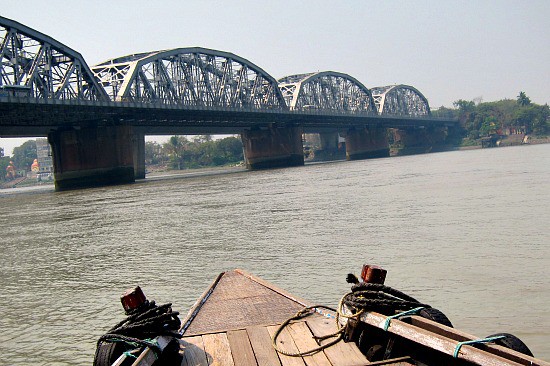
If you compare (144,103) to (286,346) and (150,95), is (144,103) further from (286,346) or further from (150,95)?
(286,346)

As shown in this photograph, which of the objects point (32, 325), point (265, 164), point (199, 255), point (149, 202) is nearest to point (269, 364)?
point (32, 325)

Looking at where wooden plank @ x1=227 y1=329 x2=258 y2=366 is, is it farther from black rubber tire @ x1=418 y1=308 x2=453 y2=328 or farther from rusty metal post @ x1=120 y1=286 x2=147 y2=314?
black rubber tire @ x1=418 y1=308 x2=453 y2=328

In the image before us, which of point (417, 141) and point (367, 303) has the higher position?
point (417, 141)

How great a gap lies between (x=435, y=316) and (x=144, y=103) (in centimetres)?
7736

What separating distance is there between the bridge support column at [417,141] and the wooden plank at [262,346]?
170243 millimetres

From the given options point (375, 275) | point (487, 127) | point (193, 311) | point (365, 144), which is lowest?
point (193, 311)

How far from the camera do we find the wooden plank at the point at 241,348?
6.75 metres

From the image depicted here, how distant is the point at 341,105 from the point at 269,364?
497 ft

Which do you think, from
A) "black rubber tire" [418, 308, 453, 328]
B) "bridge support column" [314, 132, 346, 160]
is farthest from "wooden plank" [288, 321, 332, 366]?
"bridge support column" [314, 132, 346, 160]

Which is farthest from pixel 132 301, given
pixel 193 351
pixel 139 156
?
pixel 139 156

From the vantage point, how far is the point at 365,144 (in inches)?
5881

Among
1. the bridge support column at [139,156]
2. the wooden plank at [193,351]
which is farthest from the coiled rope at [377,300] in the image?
the bridge support column at [139,156]

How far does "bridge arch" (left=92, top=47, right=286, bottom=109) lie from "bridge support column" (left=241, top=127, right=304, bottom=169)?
216 inches

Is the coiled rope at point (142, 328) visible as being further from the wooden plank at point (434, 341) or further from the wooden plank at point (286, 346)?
the wooden plank at point (434, 341)
